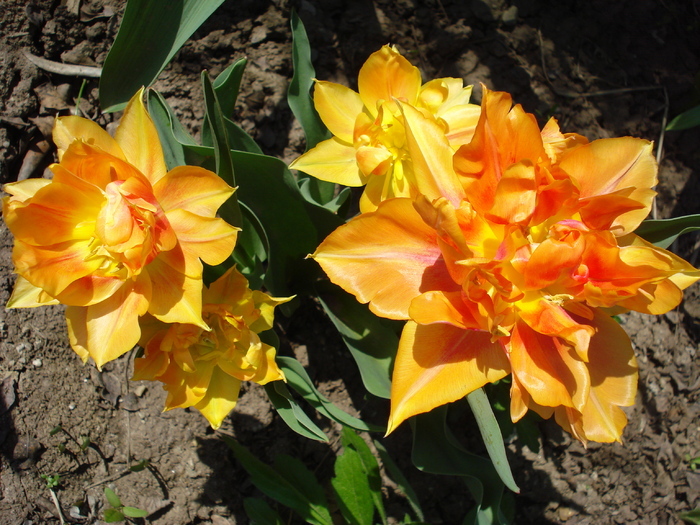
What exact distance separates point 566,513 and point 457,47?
6.62 feet

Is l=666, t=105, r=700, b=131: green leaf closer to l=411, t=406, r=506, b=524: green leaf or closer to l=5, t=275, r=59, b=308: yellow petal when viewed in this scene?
l=411, t=406, r=506, b=524: green leaf

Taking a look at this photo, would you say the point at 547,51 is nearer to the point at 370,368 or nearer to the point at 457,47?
the point at 457,47

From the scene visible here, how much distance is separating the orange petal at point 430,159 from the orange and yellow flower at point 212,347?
480mm

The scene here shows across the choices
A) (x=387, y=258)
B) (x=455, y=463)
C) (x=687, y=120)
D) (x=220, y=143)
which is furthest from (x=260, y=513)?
(x=687, y=120)

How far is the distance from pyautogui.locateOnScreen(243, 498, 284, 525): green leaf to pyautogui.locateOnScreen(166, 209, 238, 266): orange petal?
98cm

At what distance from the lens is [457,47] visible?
2.15 metres

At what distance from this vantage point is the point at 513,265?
0.97m

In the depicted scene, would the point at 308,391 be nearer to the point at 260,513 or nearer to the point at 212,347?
the point at 212,347

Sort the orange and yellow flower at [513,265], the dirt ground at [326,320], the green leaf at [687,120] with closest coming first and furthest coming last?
the orange and yellow flower at [513,265] < the dirt ground at [326,320] < the green leaf at [687,120]

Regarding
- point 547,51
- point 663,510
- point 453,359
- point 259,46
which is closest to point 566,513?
point 663,510

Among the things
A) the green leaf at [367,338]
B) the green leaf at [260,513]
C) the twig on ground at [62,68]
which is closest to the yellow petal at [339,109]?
the green leaf at [367,338]

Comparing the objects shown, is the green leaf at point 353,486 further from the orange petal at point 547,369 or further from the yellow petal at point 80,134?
the yellow petal at point 80,134

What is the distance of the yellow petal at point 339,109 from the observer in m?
1.33

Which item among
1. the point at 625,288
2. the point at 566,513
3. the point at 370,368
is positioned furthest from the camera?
the point at 566,513
